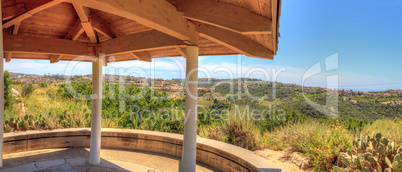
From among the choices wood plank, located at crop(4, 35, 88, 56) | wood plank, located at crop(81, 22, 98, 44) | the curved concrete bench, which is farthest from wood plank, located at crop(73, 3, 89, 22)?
the curved concrete bench

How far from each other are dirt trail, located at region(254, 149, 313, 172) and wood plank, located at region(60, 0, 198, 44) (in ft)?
9.10

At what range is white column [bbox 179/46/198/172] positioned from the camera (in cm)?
295

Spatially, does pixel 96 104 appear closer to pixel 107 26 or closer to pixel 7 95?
pixel 107 26

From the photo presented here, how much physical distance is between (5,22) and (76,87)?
7.90 metres

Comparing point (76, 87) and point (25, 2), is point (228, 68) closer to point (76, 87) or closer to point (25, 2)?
point (25, 2)

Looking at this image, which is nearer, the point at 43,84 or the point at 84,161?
the point at 84,161

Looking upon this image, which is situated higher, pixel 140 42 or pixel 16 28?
pixel 16 28

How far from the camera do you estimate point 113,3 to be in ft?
4.62

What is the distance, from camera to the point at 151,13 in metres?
1.79

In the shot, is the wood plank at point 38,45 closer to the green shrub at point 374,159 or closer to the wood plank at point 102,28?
the wood plank at point 102,28

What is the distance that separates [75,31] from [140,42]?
137cm

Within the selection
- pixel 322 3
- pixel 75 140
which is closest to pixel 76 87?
pixel 75 140

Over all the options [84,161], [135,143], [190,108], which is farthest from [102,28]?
[135,143]

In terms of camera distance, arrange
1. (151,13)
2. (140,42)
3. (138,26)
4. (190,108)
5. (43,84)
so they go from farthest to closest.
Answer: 1. (43,84)
2. (138,26)
3. (140,42)
4. (190,108)
5. (151,13)
